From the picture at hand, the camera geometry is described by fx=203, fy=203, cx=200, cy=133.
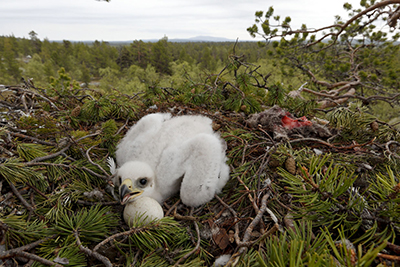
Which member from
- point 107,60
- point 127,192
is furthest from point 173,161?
point 107,60

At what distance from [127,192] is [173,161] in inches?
18.3

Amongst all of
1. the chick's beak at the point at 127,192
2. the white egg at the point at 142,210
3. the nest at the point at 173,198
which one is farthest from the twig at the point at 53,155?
the white egg at the point at 142,210

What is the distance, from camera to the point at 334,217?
990mm

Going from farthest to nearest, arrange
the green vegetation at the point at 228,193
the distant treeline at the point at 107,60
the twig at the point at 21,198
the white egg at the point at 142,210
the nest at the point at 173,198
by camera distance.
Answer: the distant treeline at the point at 107,60 < the white egg at the point at 142,210 < the twig at the point at 21,198 < the nest at the point at 173,198 < the green vegetation at the point at 228,193

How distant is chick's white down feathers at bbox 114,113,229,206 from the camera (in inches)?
64.1

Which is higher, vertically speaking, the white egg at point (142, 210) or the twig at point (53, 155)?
the twig at point (53, 155)

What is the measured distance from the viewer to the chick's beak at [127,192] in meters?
1.51

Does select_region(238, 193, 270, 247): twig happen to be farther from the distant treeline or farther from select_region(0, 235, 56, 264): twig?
the distant treeline

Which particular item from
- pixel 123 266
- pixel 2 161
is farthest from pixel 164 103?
pixel 123 266

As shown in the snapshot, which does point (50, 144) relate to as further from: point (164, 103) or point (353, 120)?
point (353, 120)

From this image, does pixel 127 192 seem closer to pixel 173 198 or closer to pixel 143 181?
pixel 143 181

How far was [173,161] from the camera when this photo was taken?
1826 mm

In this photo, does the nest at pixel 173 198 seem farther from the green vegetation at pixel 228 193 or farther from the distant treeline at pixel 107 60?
the distant treeline at pixel 107 60

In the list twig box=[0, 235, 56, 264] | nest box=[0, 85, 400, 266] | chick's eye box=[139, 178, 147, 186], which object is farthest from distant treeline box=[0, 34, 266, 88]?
twig box=[0, 235, 56, 264]
